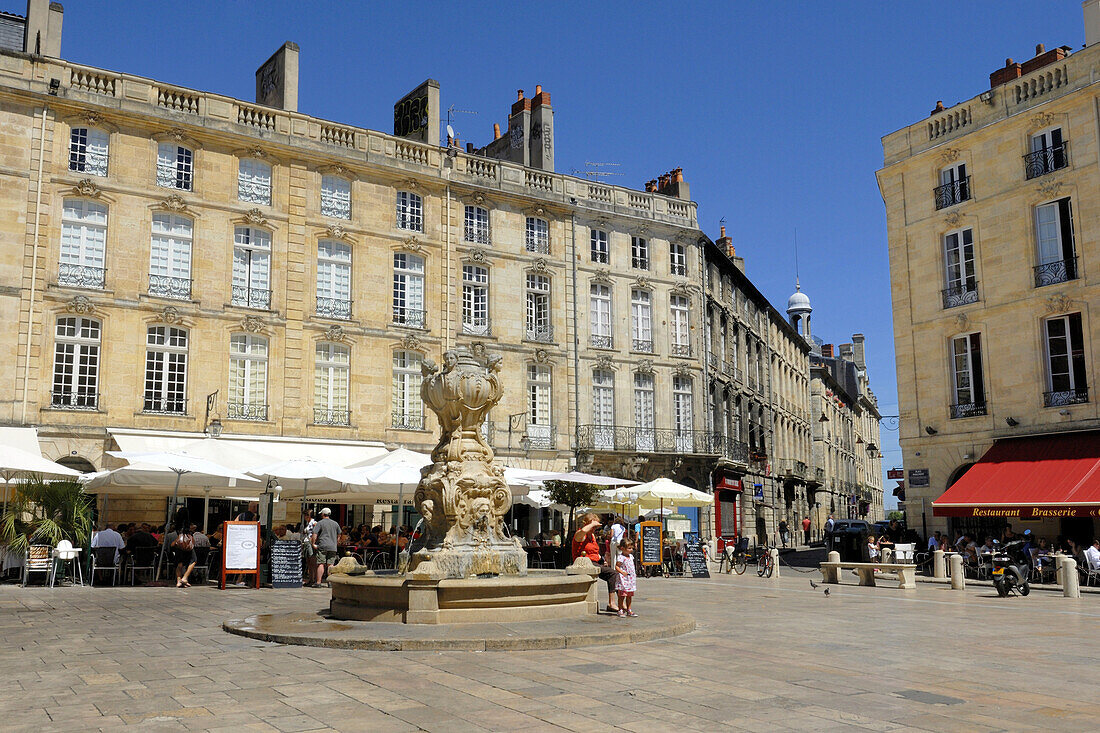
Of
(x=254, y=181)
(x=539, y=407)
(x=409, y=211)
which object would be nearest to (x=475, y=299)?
(x=409, y=211)

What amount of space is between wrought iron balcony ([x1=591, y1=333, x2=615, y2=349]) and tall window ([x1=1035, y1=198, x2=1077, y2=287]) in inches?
497

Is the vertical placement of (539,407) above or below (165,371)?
below

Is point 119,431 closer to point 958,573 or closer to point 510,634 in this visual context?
point 510,634

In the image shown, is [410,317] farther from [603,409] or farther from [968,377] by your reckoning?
[968,377]

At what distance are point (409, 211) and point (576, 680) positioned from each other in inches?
868

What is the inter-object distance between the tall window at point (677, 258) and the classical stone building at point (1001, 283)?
8210 mm

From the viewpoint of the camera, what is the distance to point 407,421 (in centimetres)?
2673

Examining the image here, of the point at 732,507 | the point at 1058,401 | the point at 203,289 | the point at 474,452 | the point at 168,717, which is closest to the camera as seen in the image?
the point at 168,717

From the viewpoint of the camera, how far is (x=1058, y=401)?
70.7ft

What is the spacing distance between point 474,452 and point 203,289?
1497 cm

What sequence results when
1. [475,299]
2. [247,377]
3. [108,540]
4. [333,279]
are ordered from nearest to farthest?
[108,540], [247,377], [333,279], [475,299]

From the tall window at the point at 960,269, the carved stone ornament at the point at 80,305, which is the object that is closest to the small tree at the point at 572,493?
the tall window at the point at 960,269

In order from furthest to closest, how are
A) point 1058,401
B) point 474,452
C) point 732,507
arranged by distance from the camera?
point 732,507 < point 1058,401 < point 474,452

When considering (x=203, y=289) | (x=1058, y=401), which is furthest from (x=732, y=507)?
(x=203, y=289)
